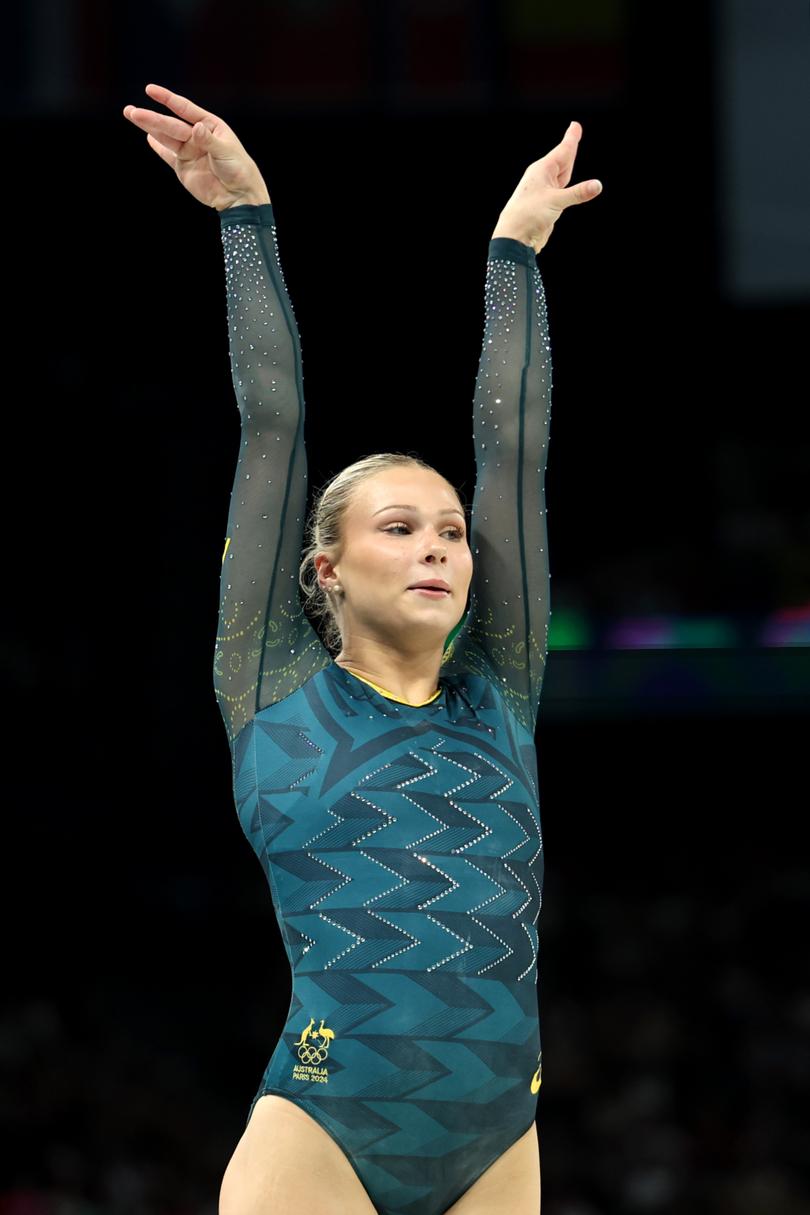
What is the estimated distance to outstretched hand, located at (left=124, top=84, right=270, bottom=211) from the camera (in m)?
2.55

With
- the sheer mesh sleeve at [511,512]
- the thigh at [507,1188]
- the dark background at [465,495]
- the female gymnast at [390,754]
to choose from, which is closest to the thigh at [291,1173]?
the female gymnast at [390,754]

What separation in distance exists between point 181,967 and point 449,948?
206 inches

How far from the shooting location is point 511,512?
8.57 feet

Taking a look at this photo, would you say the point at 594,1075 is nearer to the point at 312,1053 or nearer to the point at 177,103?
the point at 312,1053

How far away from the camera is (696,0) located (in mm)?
6730

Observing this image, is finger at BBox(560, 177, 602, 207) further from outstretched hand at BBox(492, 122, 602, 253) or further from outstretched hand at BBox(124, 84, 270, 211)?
outstretched hand at BBox(124, 84, 270, 211)

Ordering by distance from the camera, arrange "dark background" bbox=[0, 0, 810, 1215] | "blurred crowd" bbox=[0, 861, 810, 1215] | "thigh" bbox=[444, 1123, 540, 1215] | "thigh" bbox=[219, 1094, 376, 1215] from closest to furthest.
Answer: "thigh" bbox=[219, 1094, 376, 1215]
"thigh" bbox=[444, 1123, 540, 1215]
"blurred crowd" bbox=[0, 861, 810, 1215]
"dark background" bbox=[0, 0, 810, 1215]

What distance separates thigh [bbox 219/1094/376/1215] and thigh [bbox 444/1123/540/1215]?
0.14 meters

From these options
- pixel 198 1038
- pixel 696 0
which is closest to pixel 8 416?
pixel 198 1038

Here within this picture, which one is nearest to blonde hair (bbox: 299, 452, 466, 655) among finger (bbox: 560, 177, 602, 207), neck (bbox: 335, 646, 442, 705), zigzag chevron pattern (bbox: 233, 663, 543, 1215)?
neck (bbox: 335, 646, 442, 705)

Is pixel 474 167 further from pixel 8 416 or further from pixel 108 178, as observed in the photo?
pixel 8 416

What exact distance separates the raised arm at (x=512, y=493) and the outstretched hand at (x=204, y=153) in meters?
0.44

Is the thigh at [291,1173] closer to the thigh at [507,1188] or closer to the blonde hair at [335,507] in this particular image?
the thigh at [507,1188]

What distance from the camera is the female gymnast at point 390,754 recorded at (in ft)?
7.16
